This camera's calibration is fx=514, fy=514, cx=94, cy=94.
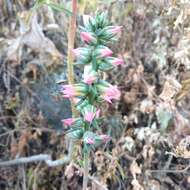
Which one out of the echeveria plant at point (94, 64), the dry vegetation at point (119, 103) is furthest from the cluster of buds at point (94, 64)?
the dry vegetation at point (119, 103)

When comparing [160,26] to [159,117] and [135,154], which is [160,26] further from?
[135,154]

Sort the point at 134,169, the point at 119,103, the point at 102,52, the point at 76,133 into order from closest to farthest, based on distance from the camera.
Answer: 1. the point at 102,52
2. the point at 76,133
3. the point at 134,169
4. the point at 119,103

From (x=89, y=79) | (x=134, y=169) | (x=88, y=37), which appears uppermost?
(x=88, y=37)

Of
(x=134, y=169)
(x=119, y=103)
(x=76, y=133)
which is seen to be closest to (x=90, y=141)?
(x=76, y=133)

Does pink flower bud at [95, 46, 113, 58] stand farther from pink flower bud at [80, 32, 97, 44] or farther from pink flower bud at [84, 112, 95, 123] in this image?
pink flower bud at [84, 112, 95, 123]

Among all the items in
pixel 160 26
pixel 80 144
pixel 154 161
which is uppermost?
pixel 160 26

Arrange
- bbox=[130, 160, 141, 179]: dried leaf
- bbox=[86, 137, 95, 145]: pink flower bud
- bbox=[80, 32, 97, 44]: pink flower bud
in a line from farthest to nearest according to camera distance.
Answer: bbox=[130, 160, 141, 179]: dried leaf < bbox=[86, 137, 95, 145]: pink flower bud < bbox=[80, 32, 97, 44]: pink flower bud

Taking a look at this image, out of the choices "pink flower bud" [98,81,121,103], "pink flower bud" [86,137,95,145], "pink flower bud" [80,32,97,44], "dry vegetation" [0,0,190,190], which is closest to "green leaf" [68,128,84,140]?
"pink flower bud" [86,137,95,145]

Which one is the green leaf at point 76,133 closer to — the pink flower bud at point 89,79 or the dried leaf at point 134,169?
the pink flower bud at point 89,79

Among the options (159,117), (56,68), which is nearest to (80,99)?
(159,117)

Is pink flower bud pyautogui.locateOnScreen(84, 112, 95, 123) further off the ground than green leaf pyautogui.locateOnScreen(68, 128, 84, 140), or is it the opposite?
pink flower bud pyautogui.locateOnScreen(84, 112, 95, 123)

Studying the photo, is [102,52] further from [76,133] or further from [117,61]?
[76,133]
